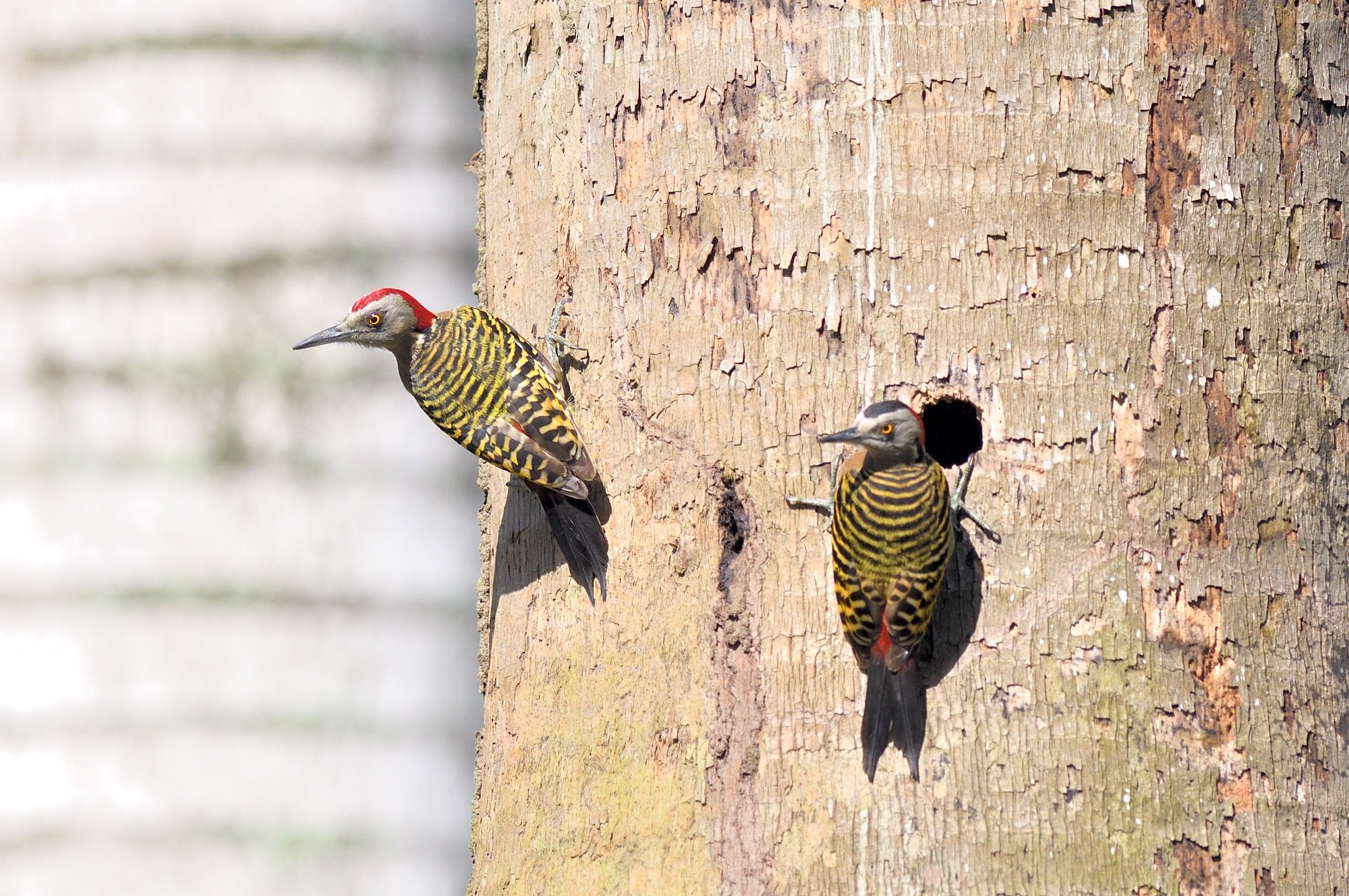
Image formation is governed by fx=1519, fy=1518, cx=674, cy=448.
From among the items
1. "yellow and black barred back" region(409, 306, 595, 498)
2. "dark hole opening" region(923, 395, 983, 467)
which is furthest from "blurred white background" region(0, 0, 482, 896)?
"dark hole opening" region(923, 395, 983, 467)

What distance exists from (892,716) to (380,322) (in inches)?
77.5

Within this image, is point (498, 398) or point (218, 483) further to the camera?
point (218, 483)

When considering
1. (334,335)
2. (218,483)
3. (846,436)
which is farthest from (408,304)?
(846,436)

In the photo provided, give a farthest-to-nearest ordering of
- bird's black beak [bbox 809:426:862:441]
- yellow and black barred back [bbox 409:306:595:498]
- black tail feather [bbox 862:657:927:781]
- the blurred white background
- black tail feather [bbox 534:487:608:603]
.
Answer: the blurred white background, yellow and black barred back [bbox 409:306:595:498], black tail feather [bbox 534:487:608:603], bird's black beak [bbox 809:426:862:441], black tail feather [bbox 862:657:927:781]

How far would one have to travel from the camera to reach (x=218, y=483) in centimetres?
450

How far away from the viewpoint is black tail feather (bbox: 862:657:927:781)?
8.20 ft

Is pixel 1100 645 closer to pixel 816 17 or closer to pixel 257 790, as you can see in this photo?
pixel 816 17

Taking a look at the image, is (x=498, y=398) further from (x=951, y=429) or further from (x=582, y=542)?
(x=951, y=429)

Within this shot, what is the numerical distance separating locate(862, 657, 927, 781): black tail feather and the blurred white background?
2.31 m

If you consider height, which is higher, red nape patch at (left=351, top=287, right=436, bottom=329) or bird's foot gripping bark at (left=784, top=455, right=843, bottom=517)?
red nape patch at (left=351, top=287, right=436, bottom=329)

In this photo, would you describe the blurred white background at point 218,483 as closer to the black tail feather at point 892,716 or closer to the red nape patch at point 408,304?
the red nape patch at point 408,304

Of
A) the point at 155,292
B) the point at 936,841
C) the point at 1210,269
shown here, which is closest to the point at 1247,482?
the point at 1210,269

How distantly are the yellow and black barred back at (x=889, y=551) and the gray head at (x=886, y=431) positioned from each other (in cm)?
4

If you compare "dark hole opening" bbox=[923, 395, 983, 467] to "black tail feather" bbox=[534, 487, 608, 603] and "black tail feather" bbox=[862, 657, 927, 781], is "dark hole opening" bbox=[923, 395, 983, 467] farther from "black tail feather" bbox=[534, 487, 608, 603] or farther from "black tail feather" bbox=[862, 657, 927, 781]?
"black tail feather" bbox=[534, 487, 608, 603]
